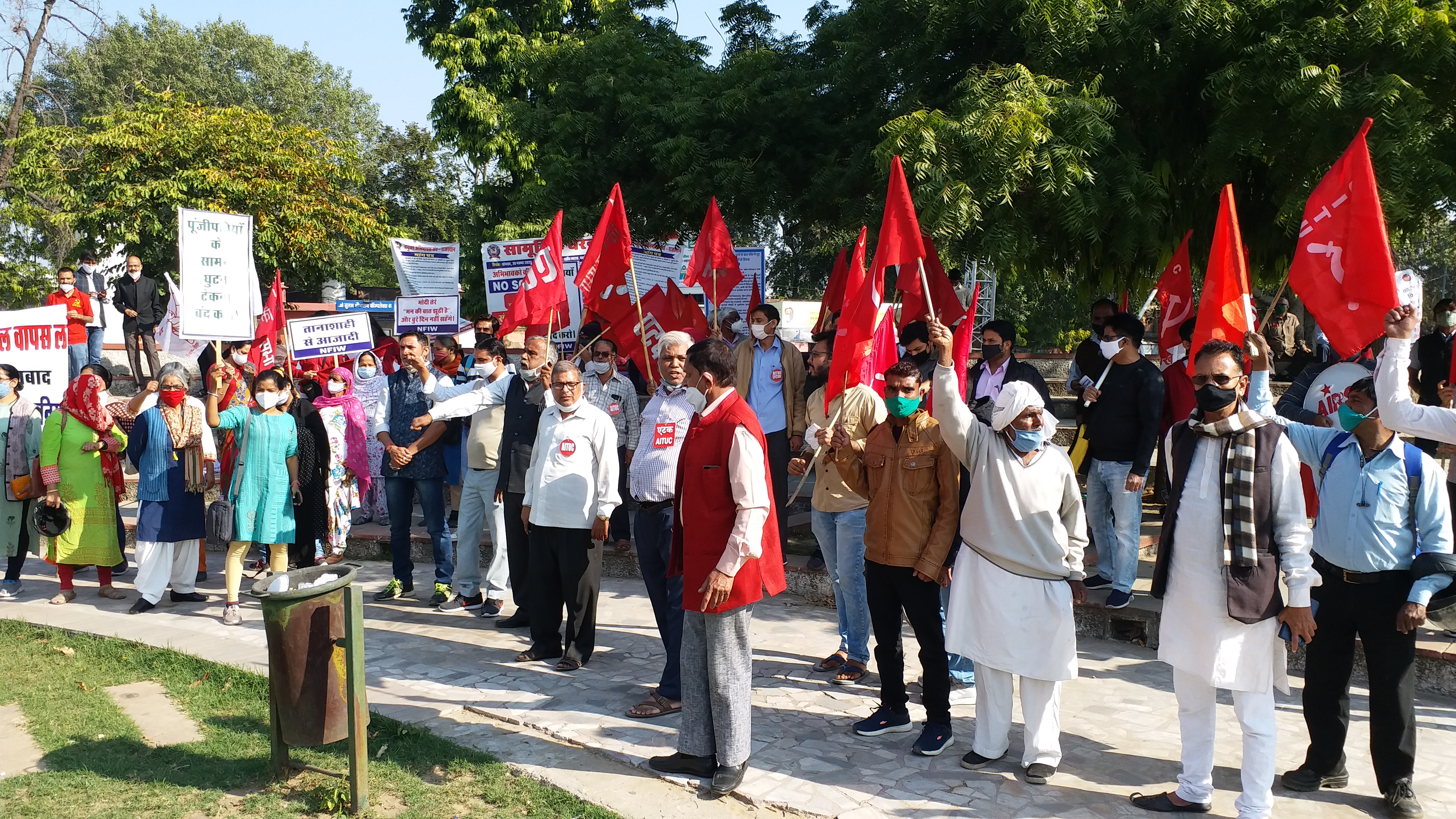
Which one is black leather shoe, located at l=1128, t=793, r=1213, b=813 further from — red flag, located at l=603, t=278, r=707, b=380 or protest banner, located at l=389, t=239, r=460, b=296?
protest banner, located at l=389, t=239, r=460, b=296

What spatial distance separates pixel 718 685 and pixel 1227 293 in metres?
3.38

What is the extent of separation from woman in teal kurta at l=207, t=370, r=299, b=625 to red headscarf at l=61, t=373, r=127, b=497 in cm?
158

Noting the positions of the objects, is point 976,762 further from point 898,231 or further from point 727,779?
point 898,231

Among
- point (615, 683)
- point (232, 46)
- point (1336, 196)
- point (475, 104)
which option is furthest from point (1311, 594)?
point (232, 46)

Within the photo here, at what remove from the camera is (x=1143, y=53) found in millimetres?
8508

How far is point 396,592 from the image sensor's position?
888cm

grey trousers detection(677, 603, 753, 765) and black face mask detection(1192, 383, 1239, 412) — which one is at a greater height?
black face mask detection(1192, 383, 1239, 412)

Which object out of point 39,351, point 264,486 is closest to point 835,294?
point 264,486

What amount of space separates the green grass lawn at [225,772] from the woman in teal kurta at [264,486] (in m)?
1.68

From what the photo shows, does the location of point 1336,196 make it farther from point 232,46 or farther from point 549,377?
point 232,46

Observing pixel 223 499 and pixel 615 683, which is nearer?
pixel 615 683

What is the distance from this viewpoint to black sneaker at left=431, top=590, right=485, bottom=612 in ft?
27.5

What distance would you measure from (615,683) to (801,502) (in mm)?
5237

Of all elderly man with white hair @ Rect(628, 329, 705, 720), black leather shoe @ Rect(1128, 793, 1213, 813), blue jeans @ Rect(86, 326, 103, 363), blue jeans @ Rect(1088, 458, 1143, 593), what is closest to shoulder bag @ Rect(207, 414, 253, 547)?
elderly man with white hair @ Rect(628, 329, 705, 720)
